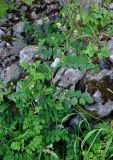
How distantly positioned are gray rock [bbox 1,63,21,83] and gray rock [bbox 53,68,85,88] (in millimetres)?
662

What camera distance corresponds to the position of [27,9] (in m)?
5.99

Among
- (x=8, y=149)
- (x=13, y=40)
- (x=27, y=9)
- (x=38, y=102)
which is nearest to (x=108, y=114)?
(x=38, y=102)

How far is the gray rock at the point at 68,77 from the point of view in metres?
4.56

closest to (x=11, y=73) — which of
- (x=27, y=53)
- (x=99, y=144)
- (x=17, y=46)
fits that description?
(x=27, y=53)

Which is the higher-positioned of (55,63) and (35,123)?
(55,63)

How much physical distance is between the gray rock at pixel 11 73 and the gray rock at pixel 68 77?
2.17 feet

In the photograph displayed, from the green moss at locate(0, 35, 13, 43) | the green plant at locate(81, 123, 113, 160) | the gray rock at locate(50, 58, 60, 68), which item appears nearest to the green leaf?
the green plant at locate(81, 123, 113, 160)

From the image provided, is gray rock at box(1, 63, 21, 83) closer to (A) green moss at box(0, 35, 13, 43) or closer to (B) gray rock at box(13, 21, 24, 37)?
(A) green moss at box(0, 35, 13, 43)

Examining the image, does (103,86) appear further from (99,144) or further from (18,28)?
(18,28)

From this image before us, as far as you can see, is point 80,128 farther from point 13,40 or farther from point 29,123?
point 13,40

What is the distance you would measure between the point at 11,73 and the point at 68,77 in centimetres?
91

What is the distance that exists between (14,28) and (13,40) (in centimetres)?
34

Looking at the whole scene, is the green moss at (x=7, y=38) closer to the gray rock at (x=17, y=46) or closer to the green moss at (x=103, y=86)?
the gray rock at (x=17, y=46)

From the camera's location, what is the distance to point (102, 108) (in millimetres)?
4344
